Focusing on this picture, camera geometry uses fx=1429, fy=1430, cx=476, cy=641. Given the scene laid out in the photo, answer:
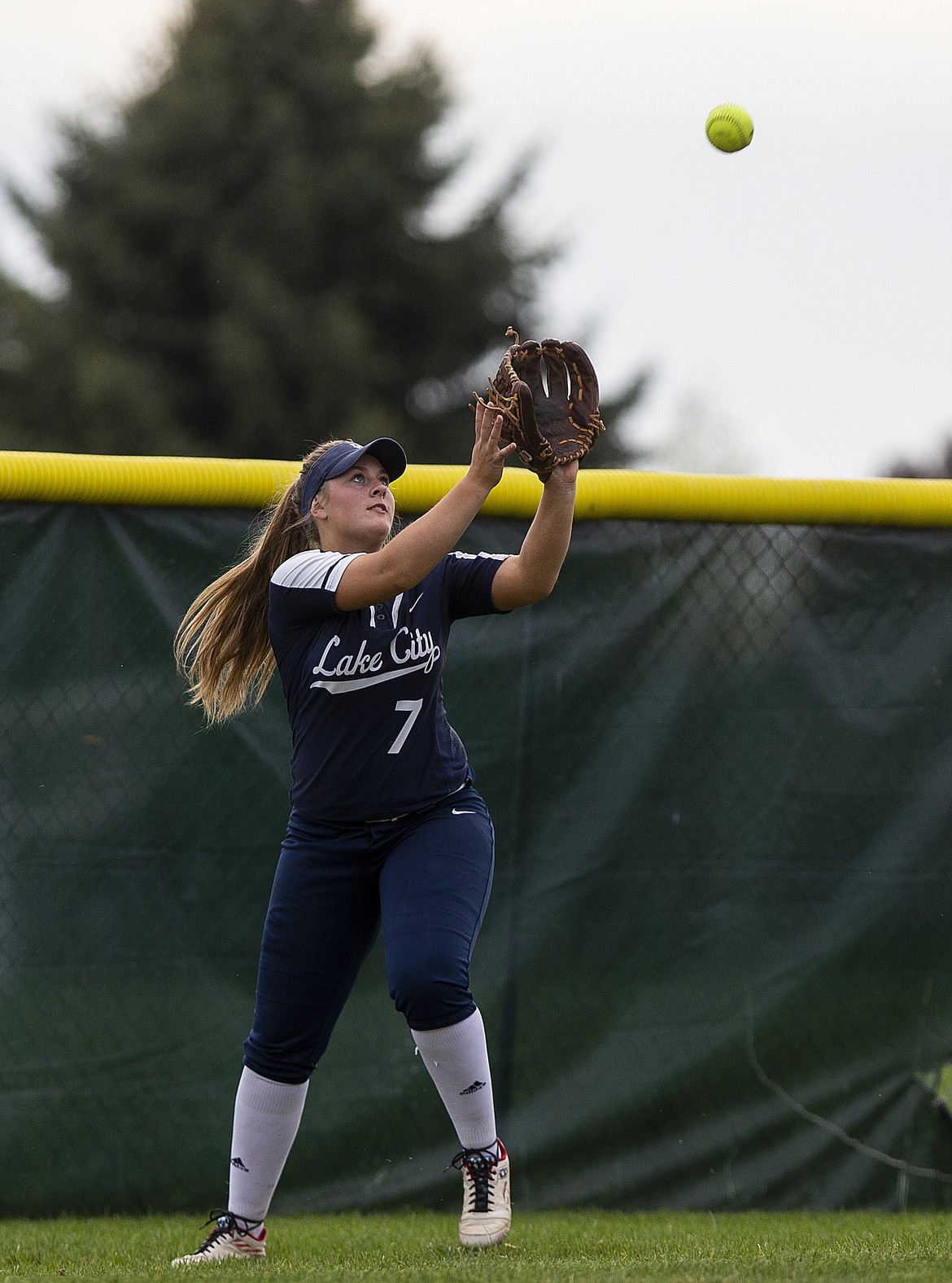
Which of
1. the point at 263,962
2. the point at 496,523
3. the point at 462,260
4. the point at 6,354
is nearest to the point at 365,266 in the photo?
the point at 462,260

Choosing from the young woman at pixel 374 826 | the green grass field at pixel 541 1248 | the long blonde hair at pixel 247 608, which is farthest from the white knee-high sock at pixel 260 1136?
the long blonde hair at pixel 247 608

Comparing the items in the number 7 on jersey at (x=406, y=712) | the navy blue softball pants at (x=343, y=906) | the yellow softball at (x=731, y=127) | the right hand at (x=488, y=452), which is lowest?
the navy blue softball pants at (x=343, y=906)

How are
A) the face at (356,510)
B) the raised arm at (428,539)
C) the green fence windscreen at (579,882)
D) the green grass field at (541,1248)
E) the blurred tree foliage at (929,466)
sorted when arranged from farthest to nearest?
the blurred tree foliage at (929,466), the green fence windscreen at (579,882), the face at (356,510), the raised arm at (428,539), the green grass field at (541,1248)

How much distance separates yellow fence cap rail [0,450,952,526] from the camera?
12.4 ft

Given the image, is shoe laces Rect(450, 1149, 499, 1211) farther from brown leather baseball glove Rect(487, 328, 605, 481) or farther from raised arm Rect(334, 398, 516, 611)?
brown leather baseball glove Rect(487, 328, 605, 481)

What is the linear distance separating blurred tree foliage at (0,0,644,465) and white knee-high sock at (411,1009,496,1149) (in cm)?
1567

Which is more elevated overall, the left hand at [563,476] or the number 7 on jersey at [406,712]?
the left hand at [563,476]

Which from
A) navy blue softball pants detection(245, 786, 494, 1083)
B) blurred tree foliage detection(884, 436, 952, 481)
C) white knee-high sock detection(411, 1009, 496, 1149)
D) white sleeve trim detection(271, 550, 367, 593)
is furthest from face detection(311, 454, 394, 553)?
blurred tree foliage detection(884, 436, 952, 481)

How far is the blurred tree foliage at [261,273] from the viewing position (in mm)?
18844

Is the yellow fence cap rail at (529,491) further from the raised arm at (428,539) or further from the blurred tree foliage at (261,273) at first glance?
the blurred tree foliage at (261,273)

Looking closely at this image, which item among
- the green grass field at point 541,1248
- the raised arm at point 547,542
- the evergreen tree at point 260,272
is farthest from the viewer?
the evergreen tree at point 260,272

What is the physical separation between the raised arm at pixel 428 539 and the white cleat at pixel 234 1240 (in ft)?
4.39

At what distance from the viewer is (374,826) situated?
9.94ft

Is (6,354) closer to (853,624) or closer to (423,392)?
(423,392)
